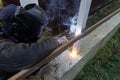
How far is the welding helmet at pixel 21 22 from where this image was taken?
1787 mm

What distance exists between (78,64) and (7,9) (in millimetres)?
1816

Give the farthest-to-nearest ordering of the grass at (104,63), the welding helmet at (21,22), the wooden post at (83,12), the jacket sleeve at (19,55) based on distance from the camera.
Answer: the grass at (104,63) < the wooden post at (83,12) < the welding helmet at (21,22) < the jacket sleeve at (19,55)

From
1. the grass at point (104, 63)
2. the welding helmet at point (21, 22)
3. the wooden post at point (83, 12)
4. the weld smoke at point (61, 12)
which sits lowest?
the grass at point (104, 63)

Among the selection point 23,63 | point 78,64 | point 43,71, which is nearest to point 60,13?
point 78,64

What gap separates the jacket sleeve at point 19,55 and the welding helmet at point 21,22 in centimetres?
15

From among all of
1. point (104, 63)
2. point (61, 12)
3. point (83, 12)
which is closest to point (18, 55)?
point (83, 12)

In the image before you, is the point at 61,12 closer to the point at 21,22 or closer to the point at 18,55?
the point at 21,22

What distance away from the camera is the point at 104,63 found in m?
4.02

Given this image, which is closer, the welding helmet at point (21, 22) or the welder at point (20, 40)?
the welder at point (20, 40)

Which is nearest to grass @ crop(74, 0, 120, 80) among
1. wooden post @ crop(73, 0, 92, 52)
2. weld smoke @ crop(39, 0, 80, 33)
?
weld smoke @ crop(39, 0, 80, 33)

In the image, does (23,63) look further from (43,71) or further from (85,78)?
(85,78)

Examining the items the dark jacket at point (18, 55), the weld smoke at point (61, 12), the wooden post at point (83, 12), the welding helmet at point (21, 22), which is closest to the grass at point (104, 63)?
the weld smoke at point (61, 12)

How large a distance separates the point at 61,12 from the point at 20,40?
2.08 meters

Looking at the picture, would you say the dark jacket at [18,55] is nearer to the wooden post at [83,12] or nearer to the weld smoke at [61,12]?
the wooden post at [83,12]
